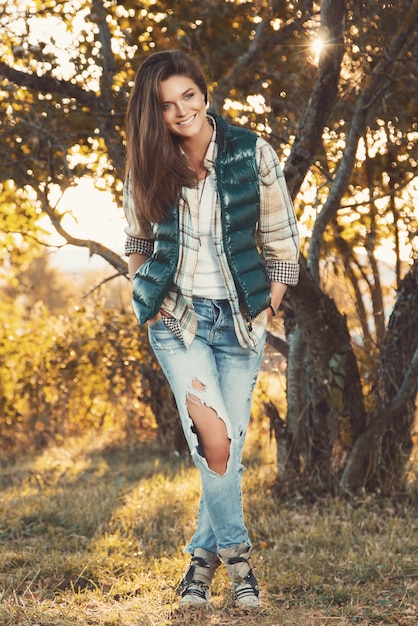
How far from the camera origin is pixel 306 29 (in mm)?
5324

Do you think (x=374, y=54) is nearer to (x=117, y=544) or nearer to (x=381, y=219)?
(x=381, y=219)

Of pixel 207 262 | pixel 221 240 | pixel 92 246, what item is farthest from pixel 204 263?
pixel 92 246

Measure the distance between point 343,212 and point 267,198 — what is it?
2647 millimetres

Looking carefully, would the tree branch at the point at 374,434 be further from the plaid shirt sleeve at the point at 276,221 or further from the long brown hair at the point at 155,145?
the long brown hair at the point at 155,145

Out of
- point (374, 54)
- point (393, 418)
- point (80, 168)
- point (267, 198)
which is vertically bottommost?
point (393, 418)

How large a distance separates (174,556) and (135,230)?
5.68 feet

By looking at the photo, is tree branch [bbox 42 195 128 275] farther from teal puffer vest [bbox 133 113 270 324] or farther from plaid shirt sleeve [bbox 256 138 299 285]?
teal puffer vest [bbox 133 113 270 324]

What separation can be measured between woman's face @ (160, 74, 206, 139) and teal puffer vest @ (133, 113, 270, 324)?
14cm

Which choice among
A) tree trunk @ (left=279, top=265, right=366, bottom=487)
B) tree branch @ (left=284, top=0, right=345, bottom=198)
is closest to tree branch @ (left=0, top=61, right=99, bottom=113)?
tree branch @ (left=284, top=0, right=345, bottom=198)

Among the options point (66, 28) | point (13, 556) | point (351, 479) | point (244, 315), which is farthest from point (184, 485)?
Answer: point (66, 28)

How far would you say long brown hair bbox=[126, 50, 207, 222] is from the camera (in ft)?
10.1

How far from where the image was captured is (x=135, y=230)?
3.33 m

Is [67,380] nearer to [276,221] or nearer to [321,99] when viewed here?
[321,99]

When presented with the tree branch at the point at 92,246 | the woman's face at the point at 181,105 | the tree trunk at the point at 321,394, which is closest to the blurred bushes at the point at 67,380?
the tree branch at the point at 92,246
